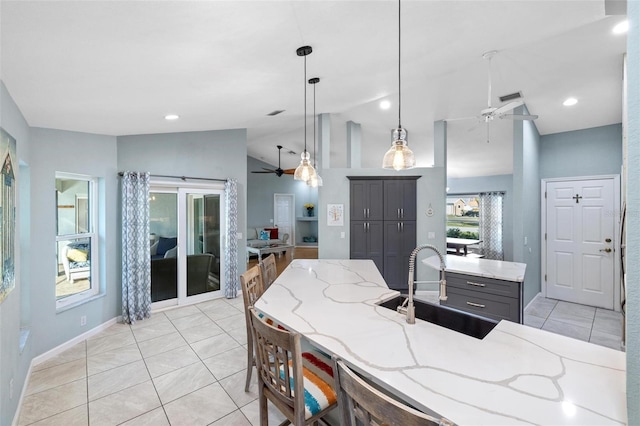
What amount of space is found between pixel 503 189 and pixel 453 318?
7007mm

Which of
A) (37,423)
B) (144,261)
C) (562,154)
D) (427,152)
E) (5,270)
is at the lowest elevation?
(37,423)

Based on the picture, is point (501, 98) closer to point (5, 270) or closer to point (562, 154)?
point (562, 154)

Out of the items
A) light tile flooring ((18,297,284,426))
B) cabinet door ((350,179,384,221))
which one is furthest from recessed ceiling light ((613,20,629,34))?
light tile flooring ((18,297,284,426))

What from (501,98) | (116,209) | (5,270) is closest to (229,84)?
(5,270)

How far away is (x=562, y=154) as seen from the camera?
4762mm

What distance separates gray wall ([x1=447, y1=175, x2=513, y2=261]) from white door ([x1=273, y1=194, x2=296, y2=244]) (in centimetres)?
560

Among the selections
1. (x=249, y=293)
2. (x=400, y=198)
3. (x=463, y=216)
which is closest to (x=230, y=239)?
(x=249, y=293)

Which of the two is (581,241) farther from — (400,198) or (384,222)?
(384,222)

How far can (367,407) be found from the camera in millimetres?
894

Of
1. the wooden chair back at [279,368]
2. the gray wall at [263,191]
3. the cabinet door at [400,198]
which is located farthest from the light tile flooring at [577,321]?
the gray wall at [263,191]

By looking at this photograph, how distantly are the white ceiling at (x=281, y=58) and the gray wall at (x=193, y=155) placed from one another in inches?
12.1

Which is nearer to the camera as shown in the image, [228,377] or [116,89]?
[116,89]

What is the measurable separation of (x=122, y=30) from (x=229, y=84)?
115cm

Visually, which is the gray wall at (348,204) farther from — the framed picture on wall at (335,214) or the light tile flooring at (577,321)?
the light tile flooring at (577,321)
